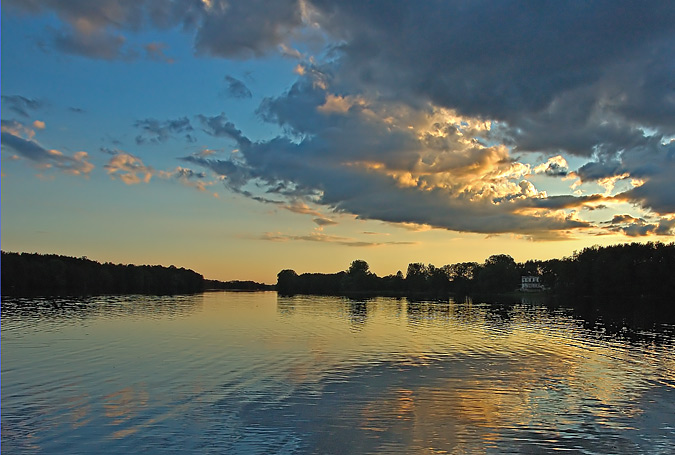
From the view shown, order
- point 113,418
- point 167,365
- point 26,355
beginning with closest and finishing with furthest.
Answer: point 113,418
point 167,365
point 26,355

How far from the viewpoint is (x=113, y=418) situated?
20.3 m

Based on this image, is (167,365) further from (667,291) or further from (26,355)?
(667,291)

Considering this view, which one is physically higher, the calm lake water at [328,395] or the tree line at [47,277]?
the tree line at [47,277]

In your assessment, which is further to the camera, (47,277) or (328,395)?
(47,277)

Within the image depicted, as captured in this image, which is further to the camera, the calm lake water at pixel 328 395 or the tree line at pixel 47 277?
the tree line at pixel 47 277

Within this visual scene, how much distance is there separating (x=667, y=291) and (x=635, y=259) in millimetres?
17731

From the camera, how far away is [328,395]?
24531 millimetres

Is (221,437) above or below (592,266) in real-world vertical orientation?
below

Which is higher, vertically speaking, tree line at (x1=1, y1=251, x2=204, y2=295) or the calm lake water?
tree line at (x1=1, y1=251, x2=204, y2=295)

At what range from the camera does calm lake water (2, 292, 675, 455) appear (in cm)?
1789

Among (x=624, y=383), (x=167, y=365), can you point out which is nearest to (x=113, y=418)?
(x=167, y=365)

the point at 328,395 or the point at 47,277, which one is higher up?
the point at 47,277

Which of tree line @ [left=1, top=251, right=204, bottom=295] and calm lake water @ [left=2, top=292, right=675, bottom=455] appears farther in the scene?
tree line @ [left=1, top=251, right=204, bottom=295]

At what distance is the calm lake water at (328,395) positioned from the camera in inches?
704
